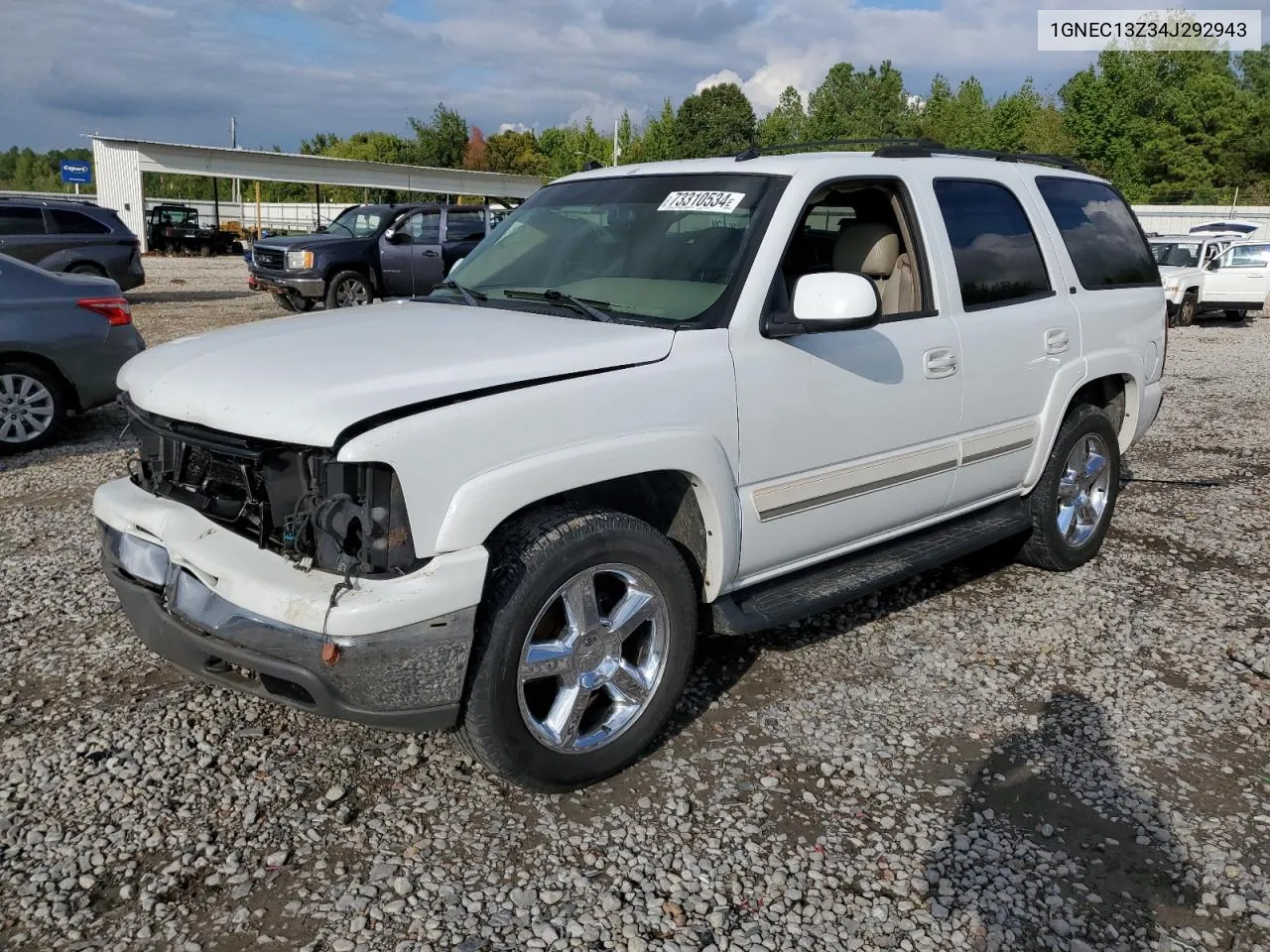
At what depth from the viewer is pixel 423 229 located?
16.6m

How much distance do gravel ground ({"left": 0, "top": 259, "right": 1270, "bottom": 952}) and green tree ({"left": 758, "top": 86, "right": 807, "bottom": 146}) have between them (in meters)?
74.2

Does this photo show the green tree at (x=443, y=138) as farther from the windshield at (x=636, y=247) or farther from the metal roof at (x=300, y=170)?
the windshield at (x=636, y=247)

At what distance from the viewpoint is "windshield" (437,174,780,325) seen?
363 cm

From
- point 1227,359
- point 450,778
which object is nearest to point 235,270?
point 1227,359

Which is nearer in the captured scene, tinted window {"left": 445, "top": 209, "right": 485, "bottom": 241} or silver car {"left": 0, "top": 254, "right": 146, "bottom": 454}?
silver car {"left": 0, "top": 254, "right": 146, "bottom": 454}

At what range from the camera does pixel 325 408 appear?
106 inches

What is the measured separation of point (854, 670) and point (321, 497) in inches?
92.7

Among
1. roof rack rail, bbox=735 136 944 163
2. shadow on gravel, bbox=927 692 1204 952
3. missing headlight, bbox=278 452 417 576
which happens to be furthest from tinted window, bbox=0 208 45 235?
shadow on gravel, bbox=927 692 1204 952

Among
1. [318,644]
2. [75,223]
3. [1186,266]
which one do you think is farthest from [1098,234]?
[1186,266]

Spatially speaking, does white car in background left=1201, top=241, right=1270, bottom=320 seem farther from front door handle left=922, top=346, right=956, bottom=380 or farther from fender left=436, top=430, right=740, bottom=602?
fender left=436, top=430, right=740, bottom=602

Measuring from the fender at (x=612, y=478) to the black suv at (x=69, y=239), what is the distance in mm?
15411

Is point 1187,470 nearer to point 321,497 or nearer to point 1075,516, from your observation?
point 1075,516

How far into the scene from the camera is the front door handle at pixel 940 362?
410 cm

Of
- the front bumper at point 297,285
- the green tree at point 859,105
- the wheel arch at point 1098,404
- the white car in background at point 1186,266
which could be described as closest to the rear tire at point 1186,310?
the white car in background at point 1186,266
